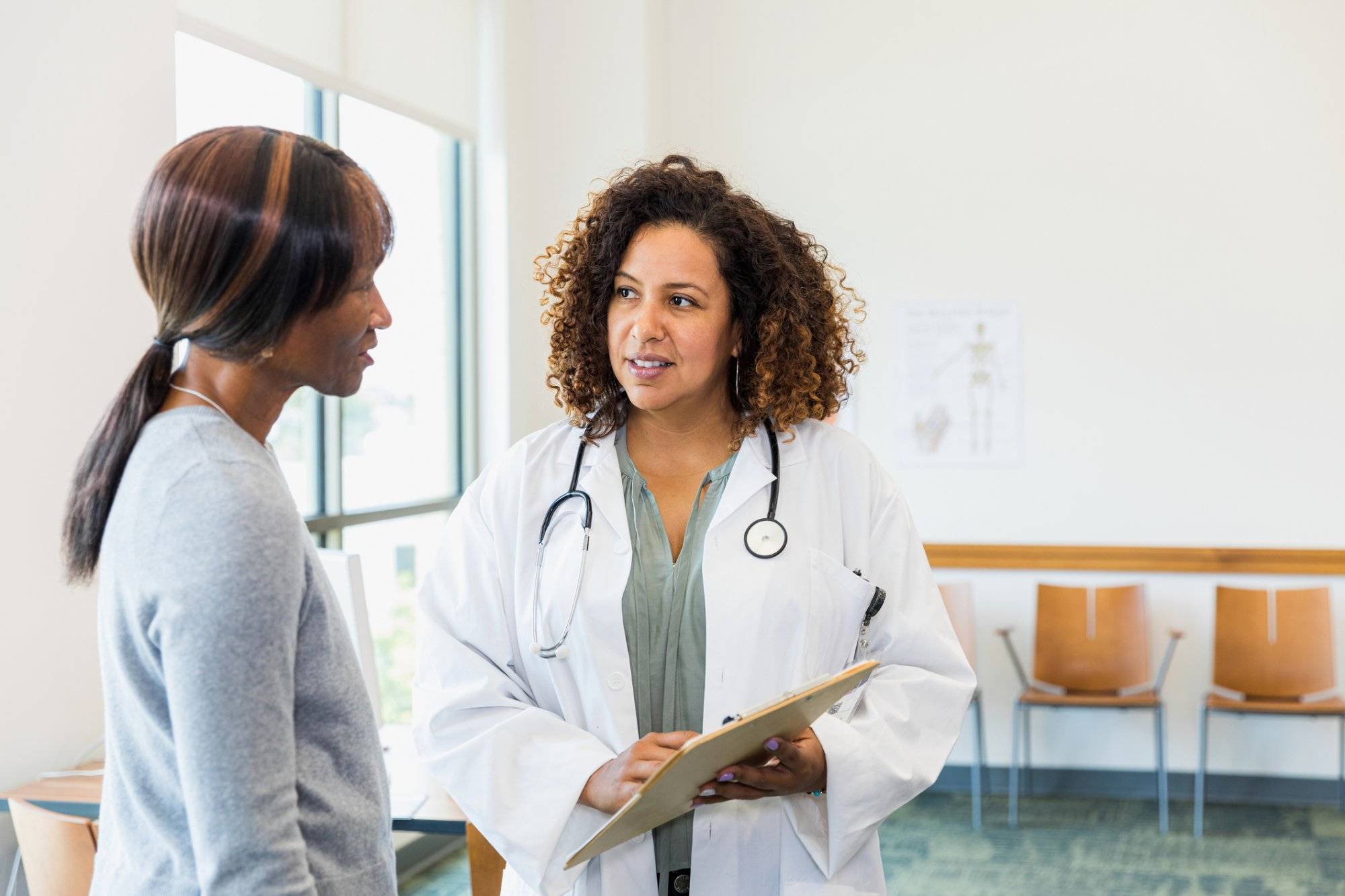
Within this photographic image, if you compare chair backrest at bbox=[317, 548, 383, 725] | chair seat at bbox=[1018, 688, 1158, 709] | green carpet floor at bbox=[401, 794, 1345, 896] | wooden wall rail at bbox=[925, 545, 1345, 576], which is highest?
chair backrest at bbox=[317, 548, 383, 725]

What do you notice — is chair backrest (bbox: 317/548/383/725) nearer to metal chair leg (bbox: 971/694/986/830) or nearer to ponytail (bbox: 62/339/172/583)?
ponytail (bbox: 62/339/172/583)

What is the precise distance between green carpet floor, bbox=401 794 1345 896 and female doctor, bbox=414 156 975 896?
2.64 metres

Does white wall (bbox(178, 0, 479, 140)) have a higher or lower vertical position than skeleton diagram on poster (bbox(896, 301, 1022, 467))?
higher

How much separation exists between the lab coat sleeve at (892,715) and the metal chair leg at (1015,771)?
3.28m

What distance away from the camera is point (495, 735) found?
158 cm

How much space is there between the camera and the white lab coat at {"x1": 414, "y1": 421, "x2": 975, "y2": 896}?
158 cm

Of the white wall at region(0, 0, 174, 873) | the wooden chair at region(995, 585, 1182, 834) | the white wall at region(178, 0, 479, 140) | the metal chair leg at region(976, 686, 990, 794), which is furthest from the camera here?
the metal chair leg at region(976, 686, 990, 794)

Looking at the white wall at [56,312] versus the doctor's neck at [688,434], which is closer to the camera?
the doctor's neck at [688,434]

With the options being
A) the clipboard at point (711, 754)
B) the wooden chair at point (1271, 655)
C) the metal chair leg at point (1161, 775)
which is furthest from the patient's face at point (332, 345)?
the wooden chair at point (1271, 655)

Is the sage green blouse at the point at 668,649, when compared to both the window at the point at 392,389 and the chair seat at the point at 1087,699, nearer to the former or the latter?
the window at the point at 392,389

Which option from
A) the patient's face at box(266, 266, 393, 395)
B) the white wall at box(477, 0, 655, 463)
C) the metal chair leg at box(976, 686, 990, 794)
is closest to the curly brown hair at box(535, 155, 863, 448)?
the patient's face at box(266, 266, 393, 395)

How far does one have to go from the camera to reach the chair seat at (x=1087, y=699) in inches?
184

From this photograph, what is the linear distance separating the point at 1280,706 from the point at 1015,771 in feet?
3.32

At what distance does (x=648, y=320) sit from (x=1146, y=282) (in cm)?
402
